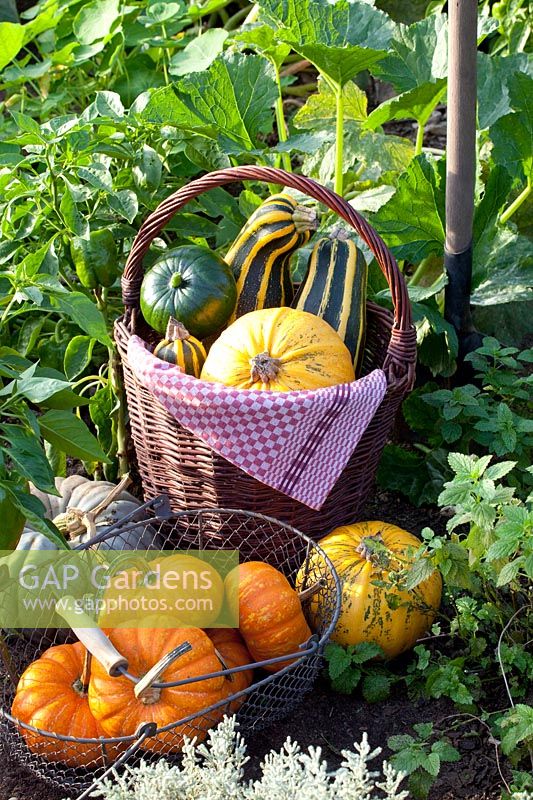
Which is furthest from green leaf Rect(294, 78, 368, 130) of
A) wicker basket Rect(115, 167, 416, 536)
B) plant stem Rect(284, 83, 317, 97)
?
wicker basket Rect(115, 167, 416, 536)

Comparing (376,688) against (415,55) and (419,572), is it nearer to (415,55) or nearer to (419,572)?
(419,572)

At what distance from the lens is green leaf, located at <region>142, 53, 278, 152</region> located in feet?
Answer: 8.45

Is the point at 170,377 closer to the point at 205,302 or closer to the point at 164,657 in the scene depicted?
the point at 205,302

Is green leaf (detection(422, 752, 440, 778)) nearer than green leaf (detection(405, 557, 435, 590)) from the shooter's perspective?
Yes

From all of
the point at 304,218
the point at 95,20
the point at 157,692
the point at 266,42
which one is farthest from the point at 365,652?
the point at 95,20

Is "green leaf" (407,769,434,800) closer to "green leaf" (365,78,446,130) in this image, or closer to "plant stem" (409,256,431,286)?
"plant stem" (409,256,431,286)

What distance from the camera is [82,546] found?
1.96 meters

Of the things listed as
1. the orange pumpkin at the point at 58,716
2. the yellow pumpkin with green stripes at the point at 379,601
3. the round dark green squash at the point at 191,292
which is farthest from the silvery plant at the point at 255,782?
the round dark green squash at the point at 191,292

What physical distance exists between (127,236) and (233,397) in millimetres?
810

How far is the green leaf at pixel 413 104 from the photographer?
2.52 meters

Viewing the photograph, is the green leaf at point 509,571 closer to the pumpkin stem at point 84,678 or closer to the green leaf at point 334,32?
the pumpkin stem at point 84,678

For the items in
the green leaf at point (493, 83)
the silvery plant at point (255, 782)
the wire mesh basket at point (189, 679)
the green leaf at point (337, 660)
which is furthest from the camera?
the green leaf at point (493, 83)

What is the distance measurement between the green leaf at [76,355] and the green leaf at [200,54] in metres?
0.98

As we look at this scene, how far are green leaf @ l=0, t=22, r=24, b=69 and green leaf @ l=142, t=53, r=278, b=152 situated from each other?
0.52m
